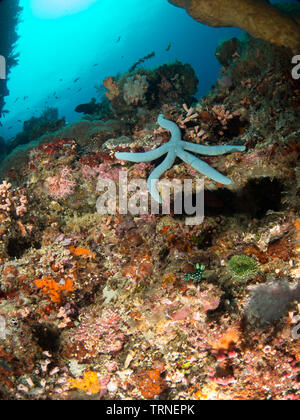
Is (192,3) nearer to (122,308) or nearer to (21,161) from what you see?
(21,161)

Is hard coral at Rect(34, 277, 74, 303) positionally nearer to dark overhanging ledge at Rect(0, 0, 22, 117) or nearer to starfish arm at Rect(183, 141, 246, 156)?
starfish arm at Rect(183, 141, 246, 156)

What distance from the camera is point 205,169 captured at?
14.2 ft

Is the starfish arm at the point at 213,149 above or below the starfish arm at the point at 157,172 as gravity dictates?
above

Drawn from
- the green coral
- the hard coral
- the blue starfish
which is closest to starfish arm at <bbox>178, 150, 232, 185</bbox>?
the blue starfish

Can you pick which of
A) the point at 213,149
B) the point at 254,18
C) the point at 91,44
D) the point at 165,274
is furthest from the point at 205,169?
the point at 91,44

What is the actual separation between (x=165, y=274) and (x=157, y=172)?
6.52 ft

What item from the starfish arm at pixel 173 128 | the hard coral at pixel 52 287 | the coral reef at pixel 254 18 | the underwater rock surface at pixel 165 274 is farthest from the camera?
the coral reef at pixel 254 18

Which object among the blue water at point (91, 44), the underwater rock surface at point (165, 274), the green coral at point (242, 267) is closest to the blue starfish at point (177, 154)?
the underwater rock surface at point (165, 274)

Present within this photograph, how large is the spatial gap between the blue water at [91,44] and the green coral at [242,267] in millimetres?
101944

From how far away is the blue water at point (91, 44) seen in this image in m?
95.9

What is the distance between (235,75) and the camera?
808 cm

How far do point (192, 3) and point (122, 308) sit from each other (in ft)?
32.6

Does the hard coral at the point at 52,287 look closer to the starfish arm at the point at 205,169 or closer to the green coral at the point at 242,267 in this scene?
the green coral at the point at 242,267

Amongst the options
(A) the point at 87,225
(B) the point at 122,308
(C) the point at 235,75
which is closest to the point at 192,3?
(C) the point at 235,75
